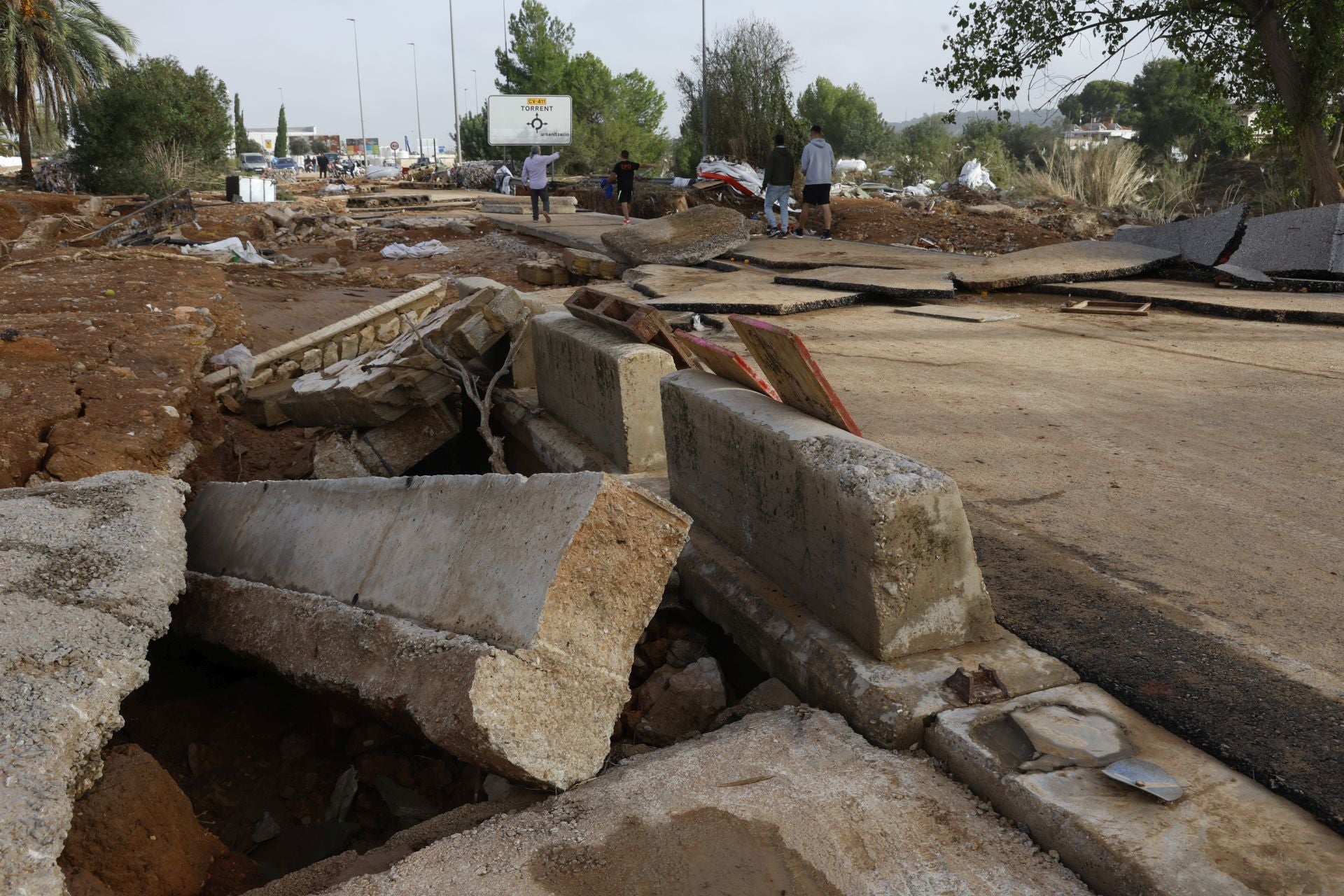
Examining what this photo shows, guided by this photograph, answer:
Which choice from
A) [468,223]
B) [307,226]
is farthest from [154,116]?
[468,223]

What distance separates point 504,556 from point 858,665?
923mm

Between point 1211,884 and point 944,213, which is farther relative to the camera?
point 944,213

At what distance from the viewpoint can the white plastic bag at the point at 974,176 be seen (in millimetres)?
22020

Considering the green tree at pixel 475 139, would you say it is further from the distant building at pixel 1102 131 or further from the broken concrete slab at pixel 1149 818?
the broken concrete slab at pixel 1149 818

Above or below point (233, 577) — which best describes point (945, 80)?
above

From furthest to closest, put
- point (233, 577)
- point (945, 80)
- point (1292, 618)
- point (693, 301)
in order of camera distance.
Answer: point (945, 80)
point (693, 301)
point (233, 577)
point (1292, 618)

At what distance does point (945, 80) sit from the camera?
464 inches

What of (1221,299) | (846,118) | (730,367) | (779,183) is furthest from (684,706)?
(846,118)

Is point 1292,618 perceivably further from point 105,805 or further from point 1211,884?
point 105,805

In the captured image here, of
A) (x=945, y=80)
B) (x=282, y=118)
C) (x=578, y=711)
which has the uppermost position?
(x=282, y=118)

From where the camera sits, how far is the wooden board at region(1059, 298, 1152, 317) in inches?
282

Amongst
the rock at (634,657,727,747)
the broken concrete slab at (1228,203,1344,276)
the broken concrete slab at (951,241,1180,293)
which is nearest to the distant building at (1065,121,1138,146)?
the broken concrete slab at (951,241,1180,293)

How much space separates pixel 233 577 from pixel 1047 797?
2.60 metres

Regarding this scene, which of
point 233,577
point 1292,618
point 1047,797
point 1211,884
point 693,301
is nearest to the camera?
point 1211,884
